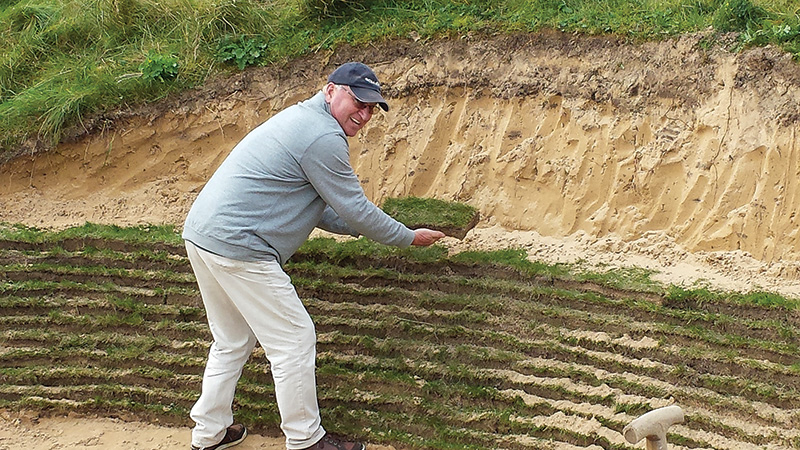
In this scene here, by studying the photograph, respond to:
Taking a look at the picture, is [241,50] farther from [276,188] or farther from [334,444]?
[334,444]

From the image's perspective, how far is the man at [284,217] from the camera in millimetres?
3590

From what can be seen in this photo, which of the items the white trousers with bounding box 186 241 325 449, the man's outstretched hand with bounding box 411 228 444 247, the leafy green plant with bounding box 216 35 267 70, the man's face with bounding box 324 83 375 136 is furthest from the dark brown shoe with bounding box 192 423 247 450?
the leafy green plant with bounding box 216 35 267 70

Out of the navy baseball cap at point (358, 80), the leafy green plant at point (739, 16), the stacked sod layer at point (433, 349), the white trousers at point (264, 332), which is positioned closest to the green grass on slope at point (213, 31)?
the leafy green plant at point (739, 16)

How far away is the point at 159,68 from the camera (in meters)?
6.36

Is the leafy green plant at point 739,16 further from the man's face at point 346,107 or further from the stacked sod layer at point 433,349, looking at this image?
the man's face at point 346,107

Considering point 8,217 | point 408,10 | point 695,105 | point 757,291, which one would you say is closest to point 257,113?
point 408,10

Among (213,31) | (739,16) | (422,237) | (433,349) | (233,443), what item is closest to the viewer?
(422,237)

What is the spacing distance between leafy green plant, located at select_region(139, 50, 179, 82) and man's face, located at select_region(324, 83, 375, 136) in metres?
3.04

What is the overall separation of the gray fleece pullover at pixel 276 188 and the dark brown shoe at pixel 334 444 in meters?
0.94

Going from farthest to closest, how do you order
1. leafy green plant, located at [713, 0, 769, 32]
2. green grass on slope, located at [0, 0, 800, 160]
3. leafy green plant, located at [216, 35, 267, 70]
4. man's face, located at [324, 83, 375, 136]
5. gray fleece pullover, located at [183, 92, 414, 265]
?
1. leafy green plant, located at [216, 35, 267, 70]
2. green grass on slope, located at [0, 0, 800, 160]
3. leafy green plant, located at [713, 0, 769, 32]
4. man's face, located at [324, 83, 375, 136]
5. gray fleece pullover, located at [183, 92, 414, 265]

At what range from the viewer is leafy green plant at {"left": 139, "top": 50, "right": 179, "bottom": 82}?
6.33 m

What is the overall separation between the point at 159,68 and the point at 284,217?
10.7ft

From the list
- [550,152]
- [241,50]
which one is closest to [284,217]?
[550,152]

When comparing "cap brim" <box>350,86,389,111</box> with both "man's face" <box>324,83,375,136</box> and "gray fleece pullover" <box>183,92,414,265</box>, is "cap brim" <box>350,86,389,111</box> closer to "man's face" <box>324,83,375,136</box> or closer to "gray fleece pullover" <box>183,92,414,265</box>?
"man's face" <box>324,83,375,136</box>
